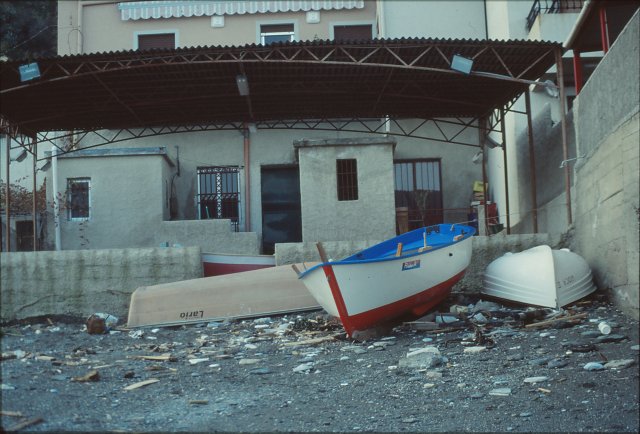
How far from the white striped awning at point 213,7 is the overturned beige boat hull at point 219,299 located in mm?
12072

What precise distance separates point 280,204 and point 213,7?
6.89 metres

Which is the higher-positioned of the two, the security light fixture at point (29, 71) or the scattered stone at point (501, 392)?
the security light fixture at point (29, 71)

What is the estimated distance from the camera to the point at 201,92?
15500mm

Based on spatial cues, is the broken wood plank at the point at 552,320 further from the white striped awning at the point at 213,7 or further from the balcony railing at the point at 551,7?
the white striped awning at the point at 213,7

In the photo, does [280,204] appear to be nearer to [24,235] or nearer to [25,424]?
[24,235]

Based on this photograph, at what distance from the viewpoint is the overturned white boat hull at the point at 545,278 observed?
978 centimetres

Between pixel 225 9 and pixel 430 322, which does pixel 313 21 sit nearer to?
pixel 225 9

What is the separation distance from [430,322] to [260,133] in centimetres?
1089

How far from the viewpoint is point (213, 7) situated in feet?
68.6

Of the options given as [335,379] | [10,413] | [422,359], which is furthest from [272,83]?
[10,413]

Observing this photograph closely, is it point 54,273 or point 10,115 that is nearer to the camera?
point 54,273

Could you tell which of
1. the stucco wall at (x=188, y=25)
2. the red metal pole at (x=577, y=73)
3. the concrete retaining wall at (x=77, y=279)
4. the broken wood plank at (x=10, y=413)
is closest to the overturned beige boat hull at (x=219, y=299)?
the concrete retaining wall at (x=77, y=279)

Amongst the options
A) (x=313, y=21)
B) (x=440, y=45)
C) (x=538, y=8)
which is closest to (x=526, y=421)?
(x=440, y=45)

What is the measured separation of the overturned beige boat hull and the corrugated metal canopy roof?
4.14 meters
